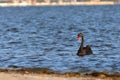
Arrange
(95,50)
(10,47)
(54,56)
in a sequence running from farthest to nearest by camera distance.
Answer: (10,47) < (95,50) < (54,56)

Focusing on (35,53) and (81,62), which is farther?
(35,53)

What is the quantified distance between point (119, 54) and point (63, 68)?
7148 millimetres

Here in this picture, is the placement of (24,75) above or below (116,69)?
above

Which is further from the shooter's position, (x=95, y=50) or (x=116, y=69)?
(x=95, y=50)

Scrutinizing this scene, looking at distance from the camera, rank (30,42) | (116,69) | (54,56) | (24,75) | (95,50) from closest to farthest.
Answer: (24,75) < (116,69) < (54,56) < (95,50) < (30,42)

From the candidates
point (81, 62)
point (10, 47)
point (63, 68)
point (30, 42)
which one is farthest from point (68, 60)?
point (30, 42)

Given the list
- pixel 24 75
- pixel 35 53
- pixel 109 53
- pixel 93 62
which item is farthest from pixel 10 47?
pixel 24 75

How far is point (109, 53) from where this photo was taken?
112ft

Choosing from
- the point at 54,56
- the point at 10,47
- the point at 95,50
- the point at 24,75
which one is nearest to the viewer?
the point at 24,75

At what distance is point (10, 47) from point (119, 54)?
Result: 7.96 meters

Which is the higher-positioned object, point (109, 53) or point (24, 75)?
point (24, 75)

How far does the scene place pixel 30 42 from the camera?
1679 inches

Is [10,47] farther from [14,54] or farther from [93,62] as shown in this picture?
[93,62]

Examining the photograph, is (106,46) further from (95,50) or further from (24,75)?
(24,75)
